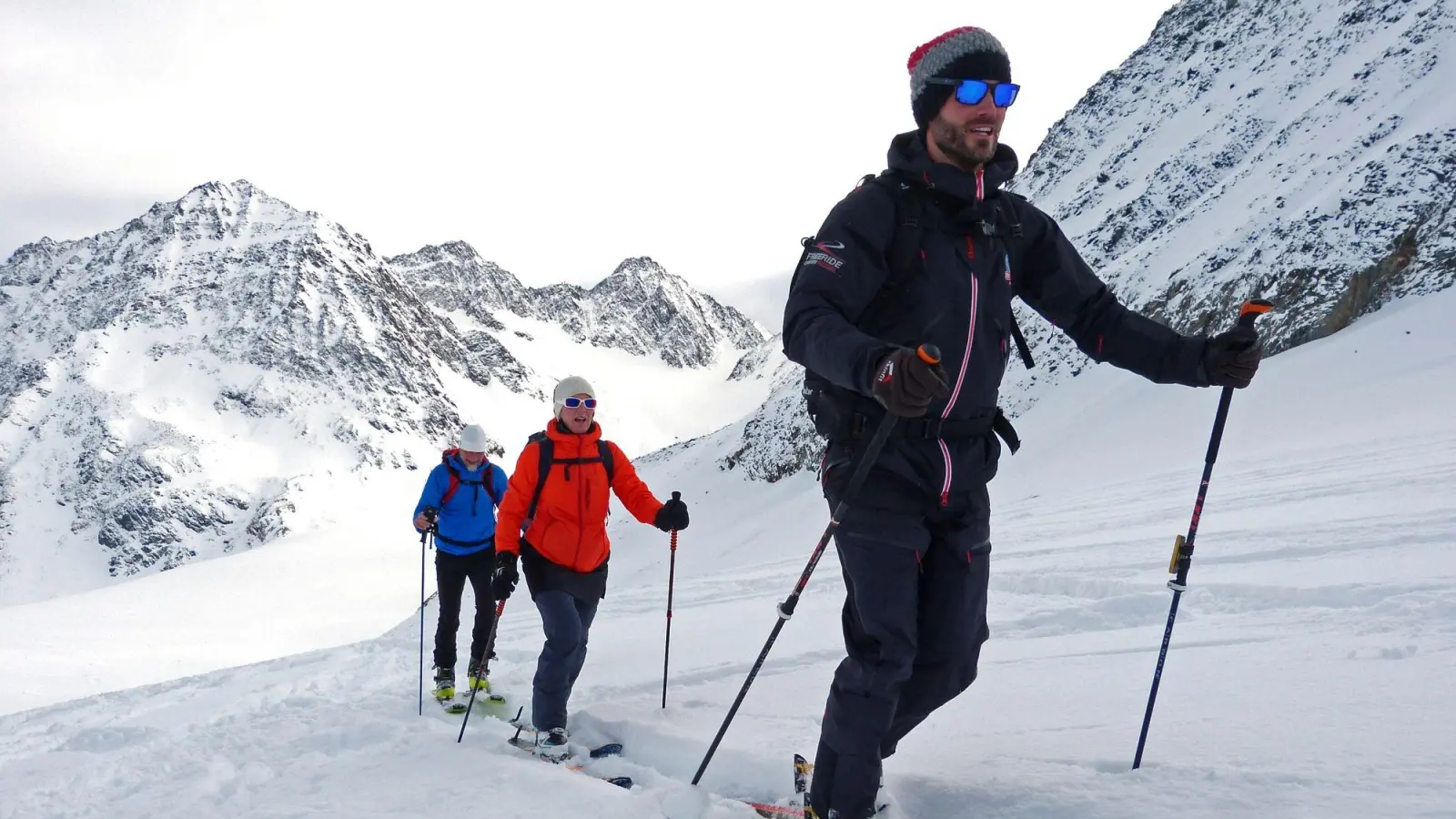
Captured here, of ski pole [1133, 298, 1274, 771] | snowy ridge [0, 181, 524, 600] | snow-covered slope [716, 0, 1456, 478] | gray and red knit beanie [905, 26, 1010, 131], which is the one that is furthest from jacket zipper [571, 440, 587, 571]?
snowy ridge [0, 181, 524, 600]

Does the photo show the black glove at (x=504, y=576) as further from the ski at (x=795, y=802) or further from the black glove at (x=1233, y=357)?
the black glove at (x=1233, y=357)

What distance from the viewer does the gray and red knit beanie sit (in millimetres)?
3223

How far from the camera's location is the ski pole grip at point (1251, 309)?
10.1 feet

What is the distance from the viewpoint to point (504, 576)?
19.2 feet

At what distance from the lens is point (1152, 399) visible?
22812 mm

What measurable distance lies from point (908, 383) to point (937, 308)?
0.70 m

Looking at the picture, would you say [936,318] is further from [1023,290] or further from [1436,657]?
[1436,657]

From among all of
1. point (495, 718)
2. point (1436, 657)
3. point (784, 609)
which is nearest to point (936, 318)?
point (784, 609)

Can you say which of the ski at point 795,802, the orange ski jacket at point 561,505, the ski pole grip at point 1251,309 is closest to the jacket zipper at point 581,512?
the orange ski jacket at point 561,505

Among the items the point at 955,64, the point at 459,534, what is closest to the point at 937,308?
the point at 955,64

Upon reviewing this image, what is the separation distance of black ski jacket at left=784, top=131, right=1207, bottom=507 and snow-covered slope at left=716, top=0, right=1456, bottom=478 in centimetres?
2270

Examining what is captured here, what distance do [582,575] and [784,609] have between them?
287cm

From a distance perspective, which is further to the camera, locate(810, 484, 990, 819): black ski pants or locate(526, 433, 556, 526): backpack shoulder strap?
locate(526, 433, 556, 526): backpack shoulder strap

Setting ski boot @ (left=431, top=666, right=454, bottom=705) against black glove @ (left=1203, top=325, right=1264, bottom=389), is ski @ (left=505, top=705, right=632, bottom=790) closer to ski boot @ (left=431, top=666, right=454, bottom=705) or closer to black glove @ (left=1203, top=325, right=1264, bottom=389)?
ski boot @ (left=431, top=666, right=454, bottom=705)
